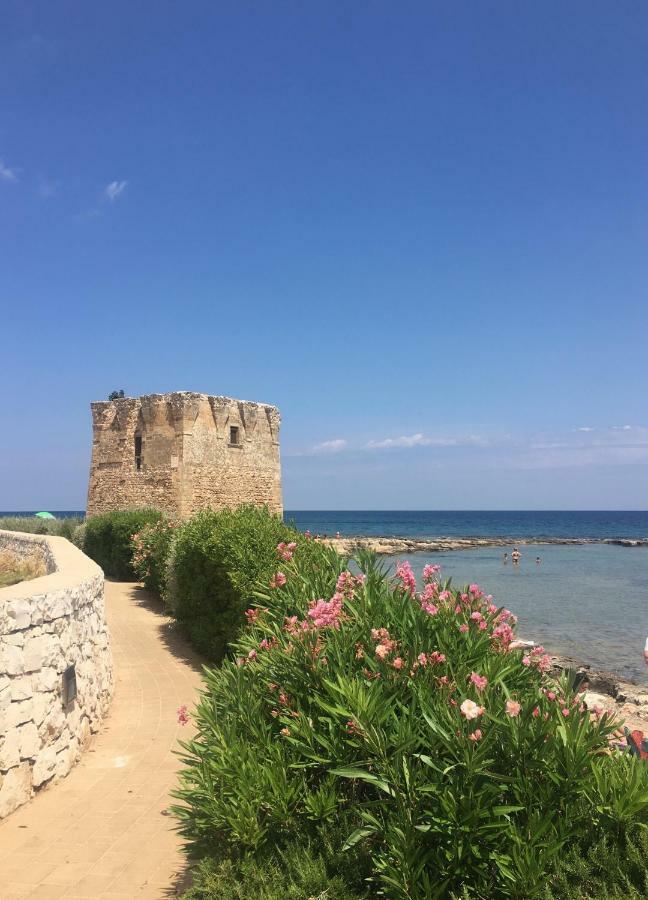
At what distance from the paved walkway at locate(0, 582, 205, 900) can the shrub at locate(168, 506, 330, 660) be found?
4.58 ft

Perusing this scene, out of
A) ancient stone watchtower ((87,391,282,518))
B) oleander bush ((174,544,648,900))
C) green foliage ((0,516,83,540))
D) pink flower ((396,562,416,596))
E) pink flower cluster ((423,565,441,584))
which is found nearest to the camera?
oleander bush ((174,544,648,900))

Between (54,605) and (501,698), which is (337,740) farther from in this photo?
(54,605)

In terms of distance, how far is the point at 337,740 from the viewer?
343cm

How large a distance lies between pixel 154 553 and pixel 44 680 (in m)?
9.26

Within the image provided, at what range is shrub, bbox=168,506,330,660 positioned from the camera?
30.5 feet

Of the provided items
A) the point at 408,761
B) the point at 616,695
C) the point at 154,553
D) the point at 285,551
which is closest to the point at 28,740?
the point at 285,551

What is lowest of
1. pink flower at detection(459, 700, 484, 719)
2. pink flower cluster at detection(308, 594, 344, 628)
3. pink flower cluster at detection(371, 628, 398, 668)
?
pink flower at detection(459, 700, 484, 719)

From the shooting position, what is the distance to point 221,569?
9836 millimetres

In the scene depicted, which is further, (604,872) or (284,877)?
(284,877)

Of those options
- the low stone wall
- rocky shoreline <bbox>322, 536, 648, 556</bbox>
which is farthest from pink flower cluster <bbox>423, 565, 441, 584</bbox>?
rocky shoreline <bbox>322, 536, 648, 556</bbox>

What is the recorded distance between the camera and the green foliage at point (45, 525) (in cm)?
2272

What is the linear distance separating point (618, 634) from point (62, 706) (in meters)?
17.5

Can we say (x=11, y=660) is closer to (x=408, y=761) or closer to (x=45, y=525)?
(x=408, y=761)

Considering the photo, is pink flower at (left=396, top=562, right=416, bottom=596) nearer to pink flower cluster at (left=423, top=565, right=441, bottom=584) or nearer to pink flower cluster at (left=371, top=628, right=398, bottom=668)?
pink flower cluster at (left=423, top=565, right=441, bottom=584)
